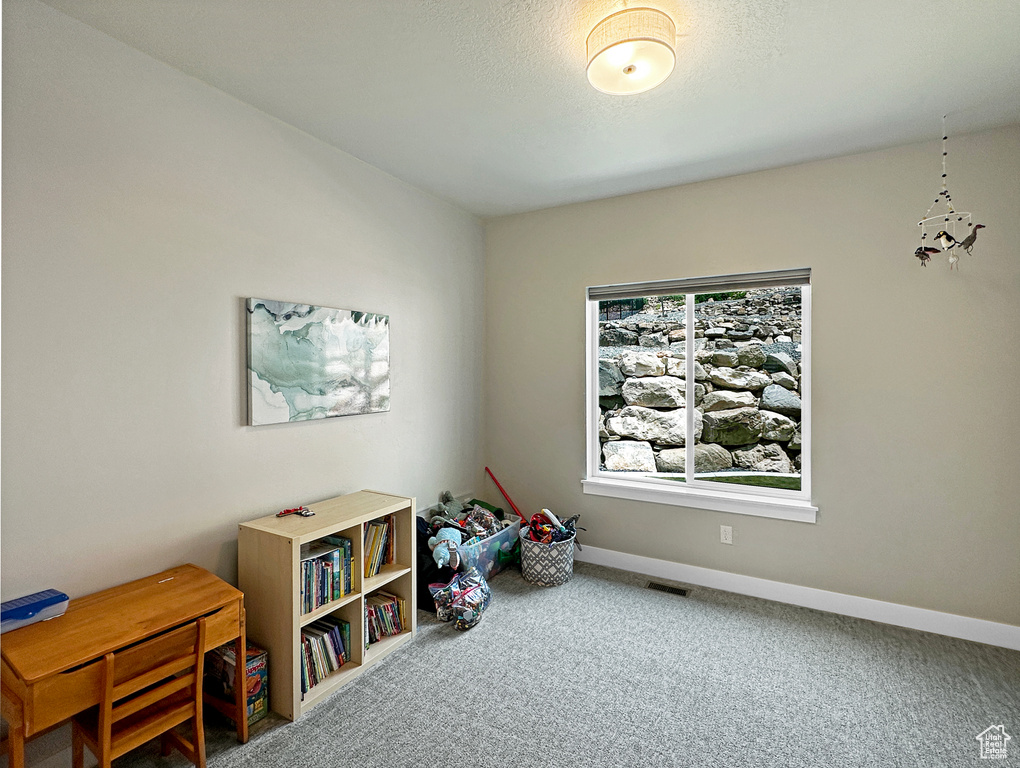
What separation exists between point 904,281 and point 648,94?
1676 millimetres

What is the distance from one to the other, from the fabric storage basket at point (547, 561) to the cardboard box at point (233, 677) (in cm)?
162

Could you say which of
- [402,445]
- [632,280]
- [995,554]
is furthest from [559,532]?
[995,554]

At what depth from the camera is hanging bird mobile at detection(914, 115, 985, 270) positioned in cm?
270

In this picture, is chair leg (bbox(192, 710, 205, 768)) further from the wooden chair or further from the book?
the book

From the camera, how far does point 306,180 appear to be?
9.00ft

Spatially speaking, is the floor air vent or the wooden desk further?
the floor air vent

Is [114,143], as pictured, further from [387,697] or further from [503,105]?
[387,697]

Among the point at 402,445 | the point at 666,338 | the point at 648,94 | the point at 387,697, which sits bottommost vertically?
the point at 387,697

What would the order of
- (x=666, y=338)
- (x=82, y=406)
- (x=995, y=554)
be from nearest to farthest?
(x=82, y=406) → (x=995, y=554) → (x=666, y=338)

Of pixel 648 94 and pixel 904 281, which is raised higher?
pixel 648 94

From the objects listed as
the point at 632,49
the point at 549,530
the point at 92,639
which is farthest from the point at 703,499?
the point at 92,639

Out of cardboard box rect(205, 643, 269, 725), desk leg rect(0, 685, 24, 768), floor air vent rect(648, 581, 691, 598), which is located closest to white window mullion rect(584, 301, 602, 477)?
floor air vent rect(648, 581, 691, 598)

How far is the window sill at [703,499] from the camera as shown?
3.16 metres

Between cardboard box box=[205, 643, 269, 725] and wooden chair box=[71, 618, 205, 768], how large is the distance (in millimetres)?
182
